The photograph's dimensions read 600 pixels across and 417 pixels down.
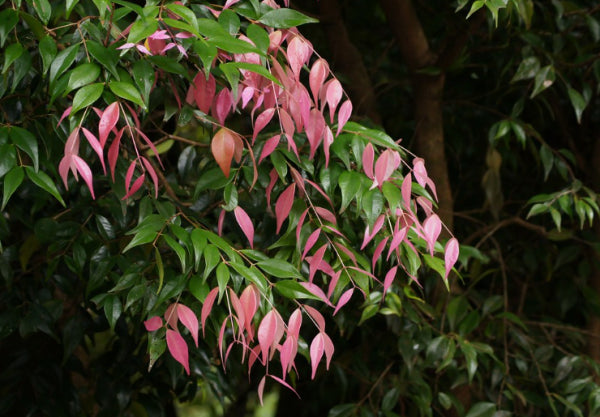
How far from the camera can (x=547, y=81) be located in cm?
149

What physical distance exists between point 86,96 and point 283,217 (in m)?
0.28

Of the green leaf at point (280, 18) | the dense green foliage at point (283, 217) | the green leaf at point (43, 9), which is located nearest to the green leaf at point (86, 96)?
the dense green foliage at point (283, 217)

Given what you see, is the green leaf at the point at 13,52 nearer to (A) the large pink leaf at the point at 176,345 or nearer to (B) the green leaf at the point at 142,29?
(B) the green leaf at the point at 142,29

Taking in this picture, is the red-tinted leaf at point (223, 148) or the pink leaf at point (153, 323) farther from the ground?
the red-tinted leaf at point (223, 148)

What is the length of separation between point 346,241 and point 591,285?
40.7 inches

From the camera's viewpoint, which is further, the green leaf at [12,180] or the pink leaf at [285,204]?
the pink leaf at [285,204]

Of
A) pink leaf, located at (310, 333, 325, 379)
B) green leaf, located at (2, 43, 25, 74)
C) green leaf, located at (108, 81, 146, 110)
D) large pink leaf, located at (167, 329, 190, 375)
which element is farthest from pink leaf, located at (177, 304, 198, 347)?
green leaf, located at (2, 43, 25, 74)

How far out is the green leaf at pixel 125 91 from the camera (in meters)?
0.79

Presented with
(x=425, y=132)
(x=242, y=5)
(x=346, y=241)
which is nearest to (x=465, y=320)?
(x=425, y=132)

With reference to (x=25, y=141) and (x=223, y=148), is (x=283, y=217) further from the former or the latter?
(x=25, y=141)

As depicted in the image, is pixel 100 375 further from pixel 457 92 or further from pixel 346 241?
pixel 457 92

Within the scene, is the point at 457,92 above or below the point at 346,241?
below

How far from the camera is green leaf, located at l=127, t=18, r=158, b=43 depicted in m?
0.79

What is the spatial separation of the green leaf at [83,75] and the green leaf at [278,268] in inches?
11.5
